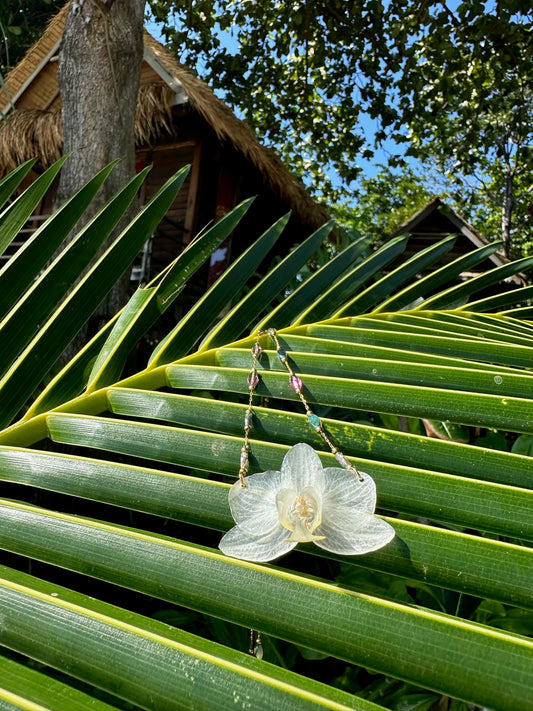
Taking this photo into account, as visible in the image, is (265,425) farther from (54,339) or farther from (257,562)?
(54,339)

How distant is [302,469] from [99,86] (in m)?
2.43

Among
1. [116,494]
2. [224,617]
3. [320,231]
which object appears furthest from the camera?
[320,231]

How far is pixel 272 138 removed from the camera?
744 cm

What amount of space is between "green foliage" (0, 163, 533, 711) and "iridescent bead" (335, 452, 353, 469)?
0.01 m

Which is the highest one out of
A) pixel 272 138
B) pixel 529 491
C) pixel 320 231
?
pixel 272 138

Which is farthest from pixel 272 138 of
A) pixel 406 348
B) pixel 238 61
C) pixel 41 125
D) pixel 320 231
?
pixel 406 348

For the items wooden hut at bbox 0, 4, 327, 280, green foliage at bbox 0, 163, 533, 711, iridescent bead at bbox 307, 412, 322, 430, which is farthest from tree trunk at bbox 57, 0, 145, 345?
wooden hut at bbox 0, 4, 327, 280

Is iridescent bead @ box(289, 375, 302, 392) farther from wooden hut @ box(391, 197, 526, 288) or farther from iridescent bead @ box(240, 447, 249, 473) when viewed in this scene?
wooden hut @ box(391, 197, 526, 288)

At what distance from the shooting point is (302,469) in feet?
1.61

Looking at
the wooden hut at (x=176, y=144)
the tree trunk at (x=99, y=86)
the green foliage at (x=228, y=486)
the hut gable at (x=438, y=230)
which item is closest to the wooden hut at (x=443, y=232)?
the hut gable at (x=438, y=230)

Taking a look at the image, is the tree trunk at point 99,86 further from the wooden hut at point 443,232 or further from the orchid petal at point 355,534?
the wooden hut at point 443,232

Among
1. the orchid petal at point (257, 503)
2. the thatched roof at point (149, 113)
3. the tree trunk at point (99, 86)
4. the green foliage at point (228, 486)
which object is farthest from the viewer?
the thatched roof at point (149, 113)

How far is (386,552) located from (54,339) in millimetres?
491

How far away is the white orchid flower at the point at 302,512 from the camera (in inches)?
16.7
